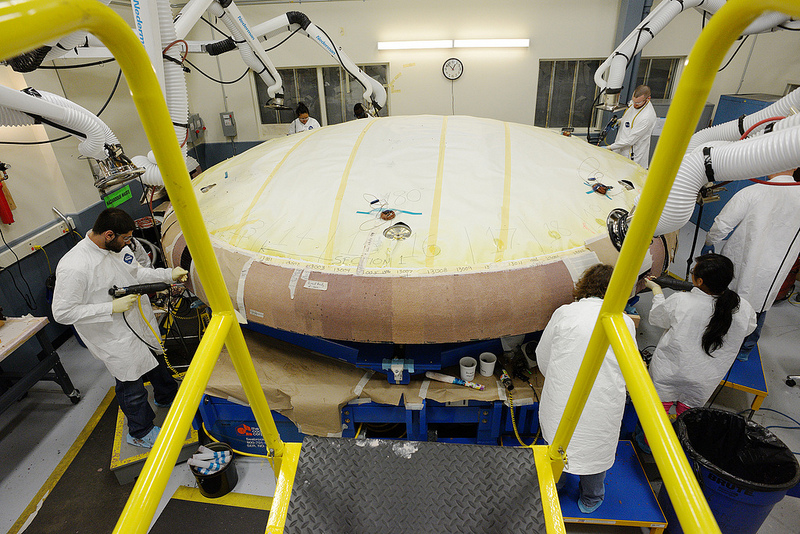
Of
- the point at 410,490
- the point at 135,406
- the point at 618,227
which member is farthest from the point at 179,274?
the point at 618,227

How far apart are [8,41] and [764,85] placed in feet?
30.0

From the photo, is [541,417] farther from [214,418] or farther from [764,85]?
[764,85]

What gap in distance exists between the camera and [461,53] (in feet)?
23.6

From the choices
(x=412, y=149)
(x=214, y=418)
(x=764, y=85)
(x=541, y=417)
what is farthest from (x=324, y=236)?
(x=764, y=85)

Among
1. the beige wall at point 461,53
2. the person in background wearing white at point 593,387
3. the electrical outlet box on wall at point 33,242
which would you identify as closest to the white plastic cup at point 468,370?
the person in background wearing white at point 593,387

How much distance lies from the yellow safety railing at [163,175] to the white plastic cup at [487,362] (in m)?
1.75

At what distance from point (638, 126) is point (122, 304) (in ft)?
18.8

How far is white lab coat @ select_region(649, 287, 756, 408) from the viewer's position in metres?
2.53

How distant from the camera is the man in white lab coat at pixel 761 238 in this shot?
10.6ft

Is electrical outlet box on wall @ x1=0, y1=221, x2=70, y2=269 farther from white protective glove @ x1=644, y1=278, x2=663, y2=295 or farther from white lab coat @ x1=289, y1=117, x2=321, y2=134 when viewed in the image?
white protective glove @ x1=644, y1=278, x2=663, y2=295

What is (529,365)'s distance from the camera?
8.92 ft

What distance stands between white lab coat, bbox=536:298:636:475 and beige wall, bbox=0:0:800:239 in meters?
5.94

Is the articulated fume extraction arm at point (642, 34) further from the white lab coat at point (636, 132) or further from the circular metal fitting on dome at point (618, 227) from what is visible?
the circular metal fitting on dome at point (618, 227)

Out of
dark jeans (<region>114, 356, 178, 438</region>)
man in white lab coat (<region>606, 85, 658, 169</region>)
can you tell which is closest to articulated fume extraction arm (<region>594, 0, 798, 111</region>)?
man in white lab coat (<region>606, 85, 658, 169</region>)
